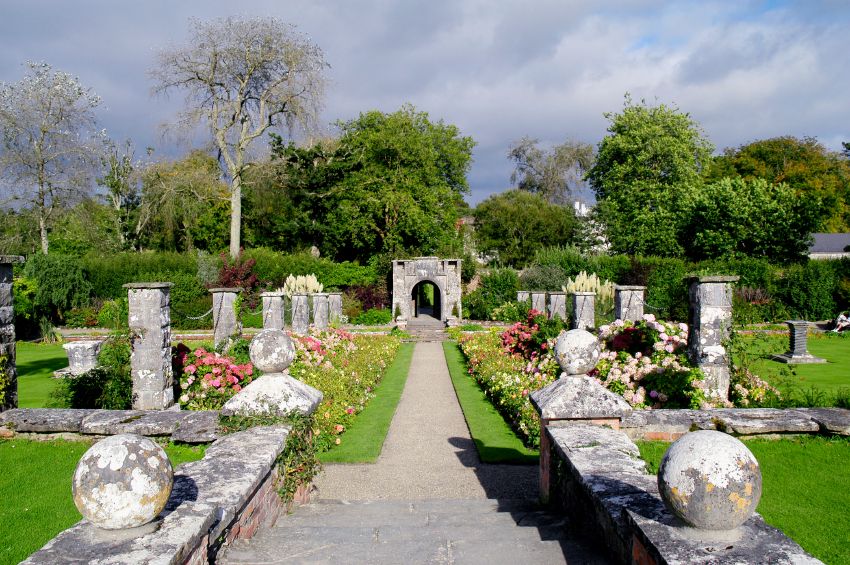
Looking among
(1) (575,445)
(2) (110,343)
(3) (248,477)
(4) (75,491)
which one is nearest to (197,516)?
(4) (75,491)

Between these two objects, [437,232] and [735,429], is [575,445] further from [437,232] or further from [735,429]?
[437,232]

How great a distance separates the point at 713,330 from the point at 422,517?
5677mm

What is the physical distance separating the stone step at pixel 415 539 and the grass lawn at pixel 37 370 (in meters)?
7.04

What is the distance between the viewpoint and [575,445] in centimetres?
400

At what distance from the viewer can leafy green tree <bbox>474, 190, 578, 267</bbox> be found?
123 feet

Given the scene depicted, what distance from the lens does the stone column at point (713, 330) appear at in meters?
8.23

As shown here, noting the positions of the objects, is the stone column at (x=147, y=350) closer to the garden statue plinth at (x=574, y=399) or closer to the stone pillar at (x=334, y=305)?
the garden statue plinth at (x=574, y=399)

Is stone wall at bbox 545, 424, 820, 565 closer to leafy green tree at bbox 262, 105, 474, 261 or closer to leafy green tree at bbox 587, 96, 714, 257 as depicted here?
leafy green tree at bbox 262, 105, 474, 261

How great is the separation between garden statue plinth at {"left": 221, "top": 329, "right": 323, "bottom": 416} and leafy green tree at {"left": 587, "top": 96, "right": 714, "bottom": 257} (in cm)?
2901

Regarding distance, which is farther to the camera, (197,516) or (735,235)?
(735,235)

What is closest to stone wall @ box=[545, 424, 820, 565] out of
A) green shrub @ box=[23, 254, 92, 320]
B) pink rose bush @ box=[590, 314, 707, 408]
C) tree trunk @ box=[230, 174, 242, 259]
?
pink rose bush @ box=[590, 314, 707, 408]

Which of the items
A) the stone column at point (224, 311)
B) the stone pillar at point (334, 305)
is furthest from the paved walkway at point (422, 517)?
the stone pillar at point (334, 305)

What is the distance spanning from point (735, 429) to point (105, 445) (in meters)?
6.43

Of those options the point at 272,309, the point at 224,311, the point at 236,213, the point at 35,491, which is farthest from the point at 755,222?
the point at 35,491
